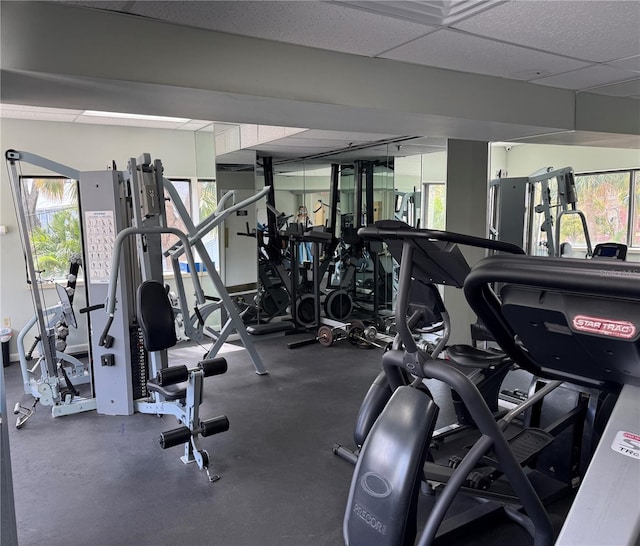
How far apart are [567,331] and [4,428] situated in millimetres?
1698

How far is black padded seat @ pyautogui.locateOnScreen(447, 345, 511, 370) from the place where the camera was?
277 cm

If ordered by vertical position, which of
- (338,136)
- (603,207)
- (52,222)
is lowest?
(52,222)

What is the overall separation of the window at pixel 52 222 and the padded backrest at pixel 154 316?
263cm

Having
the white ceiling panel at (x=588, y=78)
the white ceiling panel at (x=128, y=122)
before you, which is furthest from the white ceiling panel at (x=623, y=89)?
the white ceiling panel at (x=128, y=122)

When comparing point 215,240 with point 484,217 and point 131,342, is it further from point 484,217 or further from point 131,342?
point 484,217

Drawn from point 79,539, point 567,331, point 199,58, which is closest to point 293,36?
point 199,58

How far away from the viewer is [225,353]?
5.13m

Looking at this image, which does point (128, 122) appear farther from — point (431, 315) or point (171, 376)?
point (431, 315)

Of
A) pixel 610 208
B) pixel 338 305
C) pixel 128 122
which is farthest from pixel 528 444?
pixel 610 208

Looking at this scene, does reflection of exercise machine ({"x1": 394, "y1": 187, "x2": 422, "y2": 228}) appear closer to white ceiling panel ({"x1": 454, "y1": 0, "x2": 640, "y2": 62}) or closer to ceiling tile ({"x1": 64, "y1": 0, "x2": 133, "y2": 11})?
white ceiling panel ({"x1": 454, "y1": 0, "x2": 640, "y2": 62})

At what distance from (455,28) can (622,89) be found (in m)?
2.21

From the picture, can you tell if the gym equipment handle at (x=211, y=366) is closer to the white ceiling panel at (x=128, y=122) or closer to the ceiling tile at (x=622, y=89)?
the white ceiling panel at (x=128, y=122)

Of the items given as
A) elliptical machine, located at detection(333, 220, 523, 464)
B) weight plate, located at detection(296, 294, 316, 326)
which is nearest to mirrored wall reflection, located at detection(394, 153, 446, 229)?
weight plate, located at detection(296, 294, 316, 326)

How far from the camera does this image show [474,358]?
283cm
